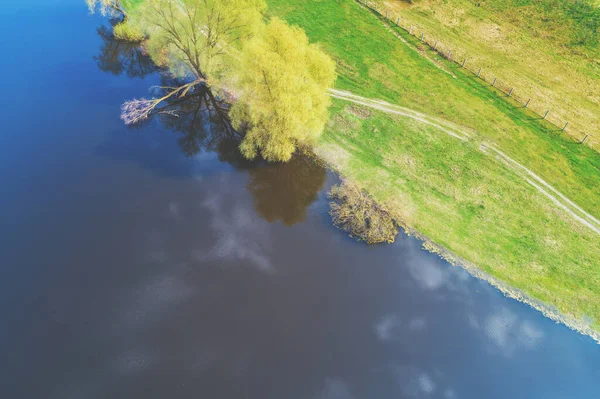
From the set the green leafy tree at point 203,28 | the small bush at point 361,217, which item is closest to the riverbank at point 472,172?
the small bush at point 361,217

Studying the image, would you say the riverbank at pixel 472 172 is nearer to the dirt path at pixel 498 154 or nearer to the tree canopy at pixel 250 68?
the dirt path at pixel 498 154

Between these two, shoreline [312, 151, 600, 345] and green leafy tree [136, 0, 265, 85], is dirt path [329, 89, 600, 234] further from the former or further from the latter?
green leafy tree [136, 0, 265, 85]

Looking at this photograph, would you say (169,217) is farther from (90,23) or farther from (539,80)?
(539,80)

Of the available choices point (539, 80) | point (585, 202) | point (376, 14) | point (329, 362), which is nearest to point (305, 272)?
point (329, 362)

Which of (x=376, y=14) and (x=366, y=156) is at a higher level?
(x=376, y=14)

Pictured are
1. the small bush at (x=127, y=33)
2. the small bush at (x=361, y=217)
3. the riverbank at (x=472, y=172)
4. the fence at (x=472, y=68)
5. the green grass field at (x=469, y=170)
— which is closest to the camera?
the riverbank at (x=472, y=172)

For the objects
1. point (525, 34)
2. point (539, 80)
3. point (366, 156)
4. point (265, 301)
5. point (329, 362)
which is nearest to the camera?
point (329, 362)
